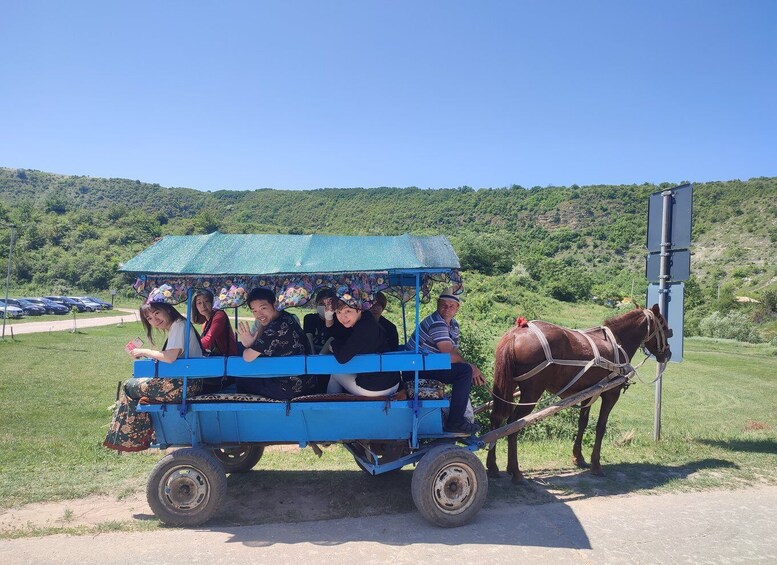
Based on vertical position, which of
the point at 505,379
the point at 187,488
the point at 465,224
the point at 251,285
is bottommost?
the point at 187,488

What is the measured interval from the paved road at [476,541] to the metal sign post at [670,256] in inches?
106

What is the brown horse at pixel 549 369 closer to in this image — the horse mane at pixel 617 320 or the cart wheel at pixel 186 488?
the horse mane at pixel 617 320

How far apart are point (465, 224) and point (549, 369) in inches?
3213

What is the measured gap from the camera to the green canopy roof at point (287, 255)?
15.2ft

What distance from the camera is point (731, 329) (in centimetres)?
2841

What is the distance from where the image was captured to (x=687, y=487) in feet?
19.3

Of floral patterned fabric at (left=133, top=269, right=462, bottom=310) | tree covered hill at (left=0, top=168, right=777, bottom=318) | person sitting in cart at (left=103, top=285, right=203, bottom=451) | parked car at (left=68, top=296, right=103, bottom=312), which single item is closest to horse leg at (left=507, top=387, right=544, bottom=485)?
floral patterned fabric at (left=133, top=269, right=462, bottom=310)

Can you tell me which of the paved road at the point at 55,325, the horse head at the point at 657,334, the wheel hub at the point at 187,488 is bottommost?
the paved road at the point at 55,325

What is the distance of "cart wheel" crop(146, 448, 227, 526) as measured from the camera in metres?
4.66

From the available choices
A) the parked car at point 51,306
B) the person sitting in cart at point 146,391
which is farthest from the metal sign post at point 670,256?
the parked car at point 51,306

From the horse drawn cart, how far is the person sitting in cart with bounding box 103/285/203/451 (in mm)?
94

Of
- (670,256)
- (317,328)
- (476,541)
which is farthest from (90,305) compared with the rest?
(476,541)

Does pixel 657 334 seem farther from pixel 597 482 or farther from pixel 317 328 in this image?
pixel 317 328

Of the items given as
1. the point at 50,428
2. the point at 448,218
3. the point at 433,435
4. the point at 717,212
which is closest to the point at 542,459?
the point at 433,435
